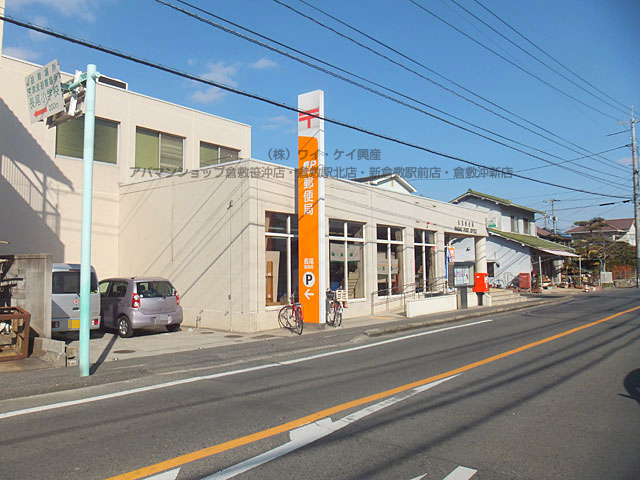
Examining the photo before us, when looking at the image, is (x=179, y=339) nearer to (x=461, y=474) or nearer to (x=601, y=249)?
(x=461, y=474)

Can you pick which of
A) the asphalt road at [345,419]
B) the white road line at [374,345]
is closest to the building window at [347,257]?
the white road line at [374,345]

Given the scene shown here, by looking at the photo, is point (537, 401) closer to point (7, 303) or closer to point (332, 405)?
point (332, 405)

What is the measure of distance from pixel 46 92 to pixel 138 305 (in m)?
6.48

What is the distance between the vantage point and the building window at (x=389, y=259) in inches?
813

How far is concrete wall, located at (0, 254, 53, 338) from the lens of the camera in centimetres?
991

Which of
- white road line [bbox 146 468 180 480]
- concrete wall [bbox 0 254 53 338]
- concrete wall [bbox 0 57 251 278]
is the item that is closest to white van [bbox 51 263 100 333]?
concrete wall [bbox 0 254 53 338]

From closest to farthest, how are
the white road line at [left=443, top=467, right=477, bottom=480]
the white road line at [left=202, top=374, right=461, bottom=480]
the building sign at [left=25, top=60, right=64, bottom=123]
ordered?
1. the white road line at [left=443, top=467, right=477, bottom=480]
2. the white road line at [left=202, top=374, right=461, bottom=480]
3. the building sign at [left=25, top=60, right=64, bottom=123]

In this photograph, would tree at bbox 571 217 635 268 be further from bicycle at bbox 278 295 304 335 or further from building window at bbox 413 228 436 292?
bicycle at bbox 278 295 304 335

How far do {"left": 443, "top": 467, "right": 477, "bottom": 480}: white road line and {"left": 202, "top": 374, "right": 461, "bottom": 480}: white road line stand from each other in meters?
1.47

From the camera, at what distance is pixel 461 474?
166 inches

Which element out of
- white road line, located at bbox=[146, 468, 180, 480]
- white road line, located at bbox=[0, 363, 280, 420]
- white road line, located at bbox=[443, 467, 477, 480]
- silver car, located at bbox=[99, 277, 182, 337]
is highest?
silver car, located at bbox=[99, 277, 182, 337]

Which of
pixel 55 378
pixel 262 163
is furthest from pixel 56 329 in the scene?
pixel 262 163

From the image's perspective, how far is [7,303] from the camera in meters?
10.9

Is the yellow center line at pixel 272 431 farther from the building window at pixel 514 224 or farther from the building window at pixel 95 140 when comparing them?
the building window at pixel 514 224
